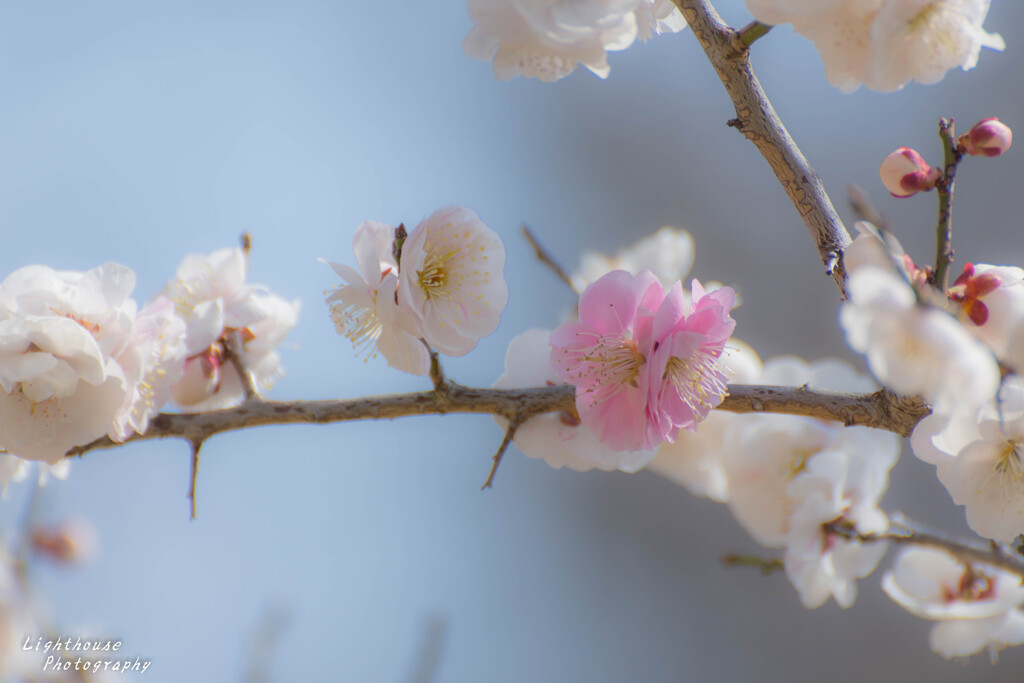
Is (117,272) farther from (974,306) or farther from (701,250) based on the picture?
(701,250)

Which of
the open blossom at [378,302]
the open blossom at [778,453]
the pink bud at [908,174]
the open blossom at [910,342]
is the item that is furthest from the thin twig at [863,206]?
the open blossom at [778,453]

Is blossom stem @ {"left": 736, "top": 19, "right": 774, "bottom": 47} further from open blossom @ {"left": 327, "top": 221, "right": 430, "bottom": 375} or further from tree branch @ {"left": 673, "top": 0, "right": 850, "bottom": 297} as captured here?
open blossom @ {"left": 327, "top": 221, "right": 430, "bottom": 375}

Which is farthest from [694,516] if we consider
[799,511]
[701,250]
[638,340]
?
[638,340]

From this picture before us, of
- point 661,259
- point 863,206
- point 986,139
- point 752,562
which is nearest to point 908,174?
point 986,139

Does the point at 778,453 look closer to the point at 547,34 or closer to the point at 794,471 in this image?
the point at 794,471

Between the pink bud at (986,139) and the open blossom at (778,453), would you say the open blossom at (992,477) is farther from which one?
the open blossom at (778,453)
